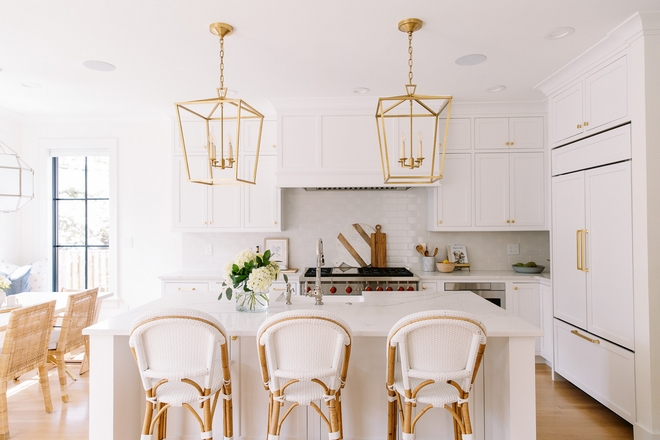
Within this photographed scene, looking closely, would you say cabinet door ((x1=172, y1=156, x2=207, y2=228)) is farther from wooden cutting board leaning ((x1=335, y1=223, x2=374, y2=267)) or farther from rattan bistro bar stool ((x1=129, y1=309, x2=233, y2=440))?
rattan bistro bar stool ((x1=129, y1=309, x2=233, y2=440))

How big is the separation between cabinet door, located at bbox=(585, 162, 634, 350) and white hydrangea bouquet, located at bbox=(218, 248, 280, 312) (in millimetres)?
2239

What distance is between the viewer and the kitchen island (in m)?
2.00

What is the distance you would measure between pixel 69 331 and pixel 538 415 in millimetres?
3594

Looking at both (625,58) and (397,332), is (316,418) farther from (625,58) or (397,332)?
(625,58)

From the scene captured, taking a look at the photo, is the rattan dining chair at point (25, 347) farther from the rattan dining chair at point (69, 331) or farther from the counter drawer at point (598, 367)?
the counter drawer at point (598, 367)

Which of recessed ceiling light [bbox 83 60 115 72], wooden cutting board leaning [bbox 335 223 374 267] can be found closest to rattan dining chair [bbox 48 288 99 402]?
recessed ceiling light [bbox 83 60 115 72]

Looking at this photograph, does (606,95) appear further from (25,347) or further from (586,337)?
(25,347)

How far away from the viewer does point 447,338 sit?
178 cm

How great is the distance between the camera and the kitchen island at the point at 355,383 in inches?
78.7

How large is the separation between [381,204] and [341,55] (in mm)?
2004

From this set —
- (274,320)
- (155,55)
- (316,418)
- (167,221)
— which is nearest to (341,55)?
(155,55)

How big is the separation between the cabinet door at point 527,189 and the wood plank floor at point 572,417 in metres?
1.63

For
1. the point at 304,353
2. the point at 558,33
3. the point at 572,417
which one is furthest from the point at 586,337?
the point at 304,353

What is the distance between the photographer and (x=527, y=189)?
419cm
